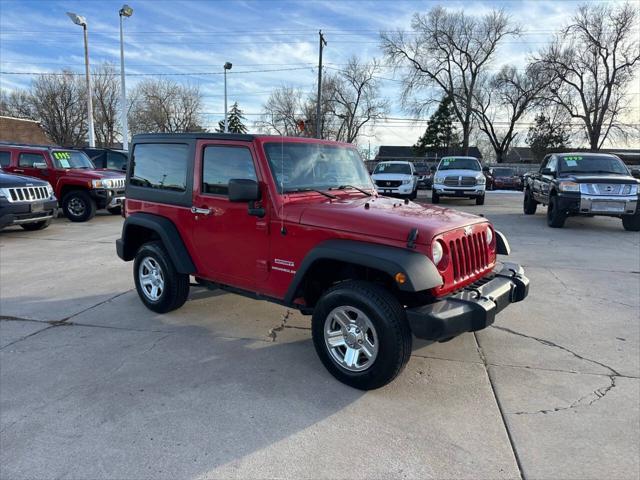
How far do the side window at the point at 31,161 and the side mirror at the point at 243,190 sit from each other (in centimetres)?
1102

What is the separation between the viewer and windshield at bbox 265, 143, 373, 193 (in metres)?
3.84

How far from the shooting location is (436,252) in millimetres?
3129

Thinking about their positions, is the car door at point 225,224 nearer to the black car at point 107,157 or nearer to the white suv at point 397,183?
the black car at point 107,157

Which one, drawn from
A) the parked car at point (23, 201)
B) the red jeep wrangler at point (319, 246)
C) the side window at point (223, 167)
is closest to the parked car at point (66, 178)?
the parked car at point (23, 201)

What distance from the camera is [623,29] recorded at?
3816 centimetres

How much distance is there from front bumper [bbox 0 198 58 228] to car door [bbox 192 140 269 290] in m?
6.83

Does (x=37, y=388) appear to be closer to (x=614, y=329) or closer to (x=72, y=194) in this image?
(x=614, y=329)

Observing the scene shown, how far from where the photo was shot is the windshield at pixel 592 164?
37.0ft

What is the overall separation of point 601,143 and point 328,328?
5105 centimetres

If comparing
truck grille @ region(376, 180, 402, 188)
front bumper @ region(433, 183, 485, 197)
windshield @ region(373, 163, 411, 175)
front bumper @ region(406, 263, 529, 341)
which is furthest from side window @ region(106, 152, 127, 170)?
front bumper @ region(406, 263, 529, 341)

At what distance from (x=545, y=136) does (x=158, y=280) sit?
54570 mm

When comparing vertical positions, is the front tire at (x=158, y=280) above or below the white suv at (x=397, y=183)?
below

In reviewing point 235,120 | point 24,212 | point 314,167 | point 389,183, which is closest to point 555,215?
point 389,183

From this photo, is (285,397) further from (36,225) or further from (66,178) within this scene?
(66,178)
